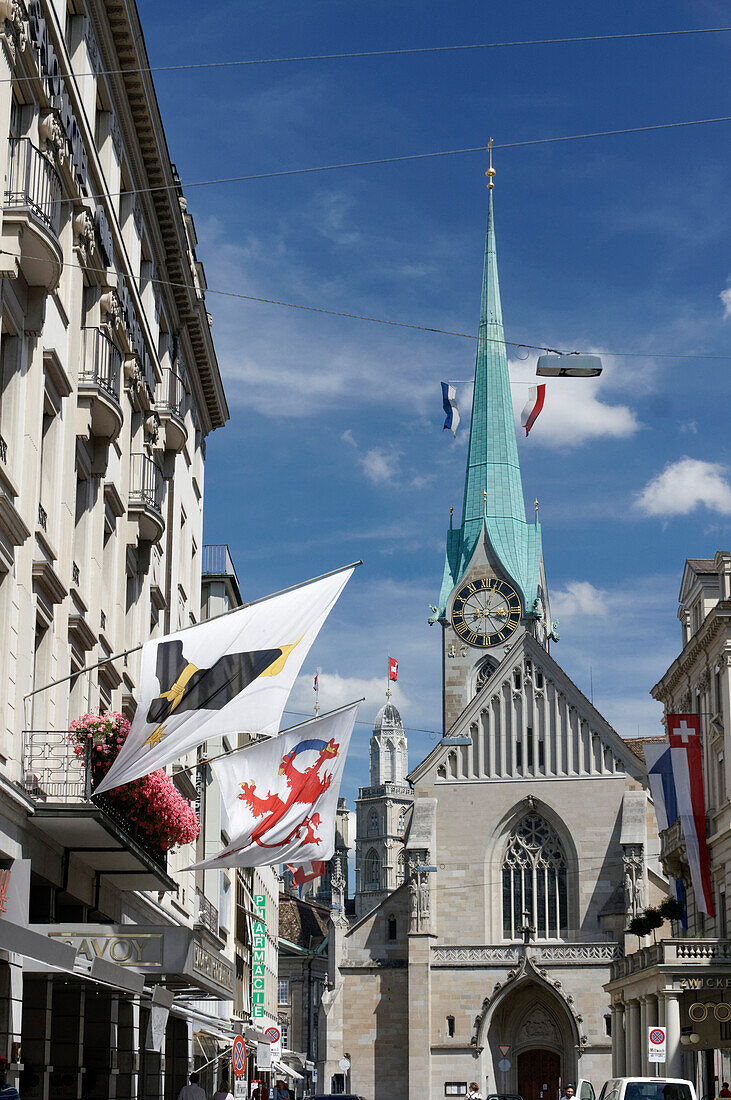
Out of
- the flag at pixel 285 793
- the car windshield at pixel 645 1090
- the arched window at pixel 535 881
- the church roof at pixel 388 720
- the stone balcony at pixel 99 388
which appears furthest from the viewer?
the church roof at pixel 388 720

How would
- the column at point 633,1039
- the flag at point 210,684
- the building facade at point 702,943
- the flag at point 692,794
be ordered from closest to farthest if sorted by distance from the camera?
the flag at point 210,684
the building facade at point 702,943
the flag at point 692,794
the column at point 633,1039

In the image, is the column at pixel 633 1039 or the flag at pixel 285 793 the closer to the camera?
the flag at pixel 285 793

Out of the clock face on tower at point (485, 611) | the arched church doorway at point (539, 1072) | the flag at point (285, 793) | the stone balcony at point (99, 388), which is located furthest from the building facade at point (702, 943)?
the clock face on tower at point (485, 611)

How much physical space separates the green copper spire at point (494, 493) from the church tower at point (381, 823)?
7563 centimetres

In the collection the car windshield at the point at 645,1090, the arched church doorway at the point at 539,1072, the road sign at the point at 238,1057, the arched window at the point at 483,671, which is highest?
the arched window at the point at 483,671

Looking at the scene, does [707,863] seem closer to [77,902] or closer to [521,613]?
[77,902]

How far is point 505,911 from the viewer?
188ft

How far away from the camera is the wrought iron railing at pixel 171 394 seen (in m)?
28.7

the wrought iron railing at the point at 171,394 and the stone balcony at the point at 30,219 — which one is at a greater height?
the wrought iron railing at the point at 171,394

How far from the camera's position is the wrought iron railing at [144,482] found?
81.8ft

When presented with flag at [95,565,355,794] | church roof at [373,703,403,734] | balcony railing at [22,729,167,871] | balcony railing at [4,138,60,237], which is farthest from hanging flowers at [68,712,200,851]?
church roof at [373,703,403,734]

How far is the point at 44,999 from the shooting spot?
57.1 feet

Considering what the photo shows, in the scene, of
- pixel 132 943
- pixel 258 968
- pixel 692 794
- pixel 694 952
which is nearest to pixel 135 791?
pixel 132 943

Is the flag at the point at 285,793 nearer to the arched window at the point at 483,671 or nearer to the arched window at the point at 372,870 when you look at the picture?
the arched window at the point at 483,671
